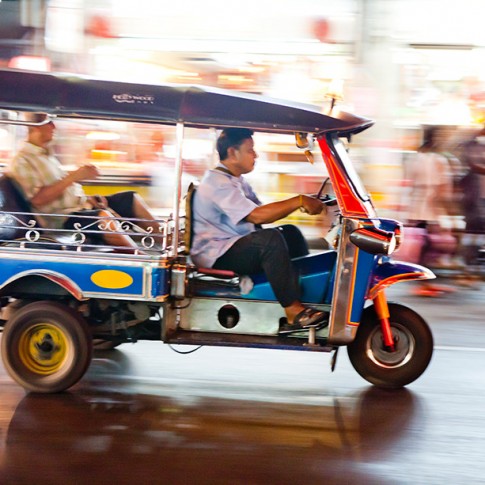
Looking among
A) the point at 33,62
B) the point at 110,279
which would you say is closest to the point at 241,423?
the point at 110,279

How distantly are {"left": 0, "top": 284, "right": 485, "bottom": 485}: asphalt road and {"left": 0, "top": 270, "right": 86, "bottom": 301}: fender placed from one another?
61 cm

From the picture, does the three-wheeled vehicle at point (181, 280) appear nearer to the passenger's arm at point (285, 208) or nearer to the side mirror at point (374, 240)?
the side mirror at point (374, 240)

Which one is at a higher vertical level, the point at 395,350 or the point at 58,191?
the point at 58,191

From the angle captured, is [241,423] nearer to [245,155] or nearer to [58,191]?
[245,155]


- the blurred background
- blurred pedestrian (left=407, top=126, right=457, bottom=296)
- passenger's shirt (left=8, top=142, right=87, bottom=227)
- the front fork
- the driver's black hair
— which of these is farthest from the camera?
the blurred background

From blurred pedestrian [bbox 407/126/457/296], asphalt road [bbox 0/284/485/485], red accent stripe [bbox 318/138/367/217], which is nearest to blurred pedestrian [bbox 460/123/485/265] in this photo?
blurred pedestrian [bbox 407/126/457/296]

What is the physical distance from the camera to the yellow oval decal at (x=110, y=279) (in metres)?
5.40

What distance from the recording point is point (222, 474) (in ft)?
13.6

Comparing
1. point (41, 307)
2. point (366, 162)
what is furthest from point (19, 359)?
point (366, 162)

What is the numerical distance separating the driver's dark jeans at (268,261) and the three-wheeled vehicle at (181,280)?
0.30 ft

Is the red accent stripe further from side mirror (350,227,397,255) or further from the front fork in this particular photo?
the front fork

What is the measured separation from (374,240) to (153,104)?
1542 mm

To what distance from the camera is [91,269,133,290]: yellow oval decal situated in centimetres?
540

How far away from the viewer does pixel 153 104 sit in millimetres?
5320
